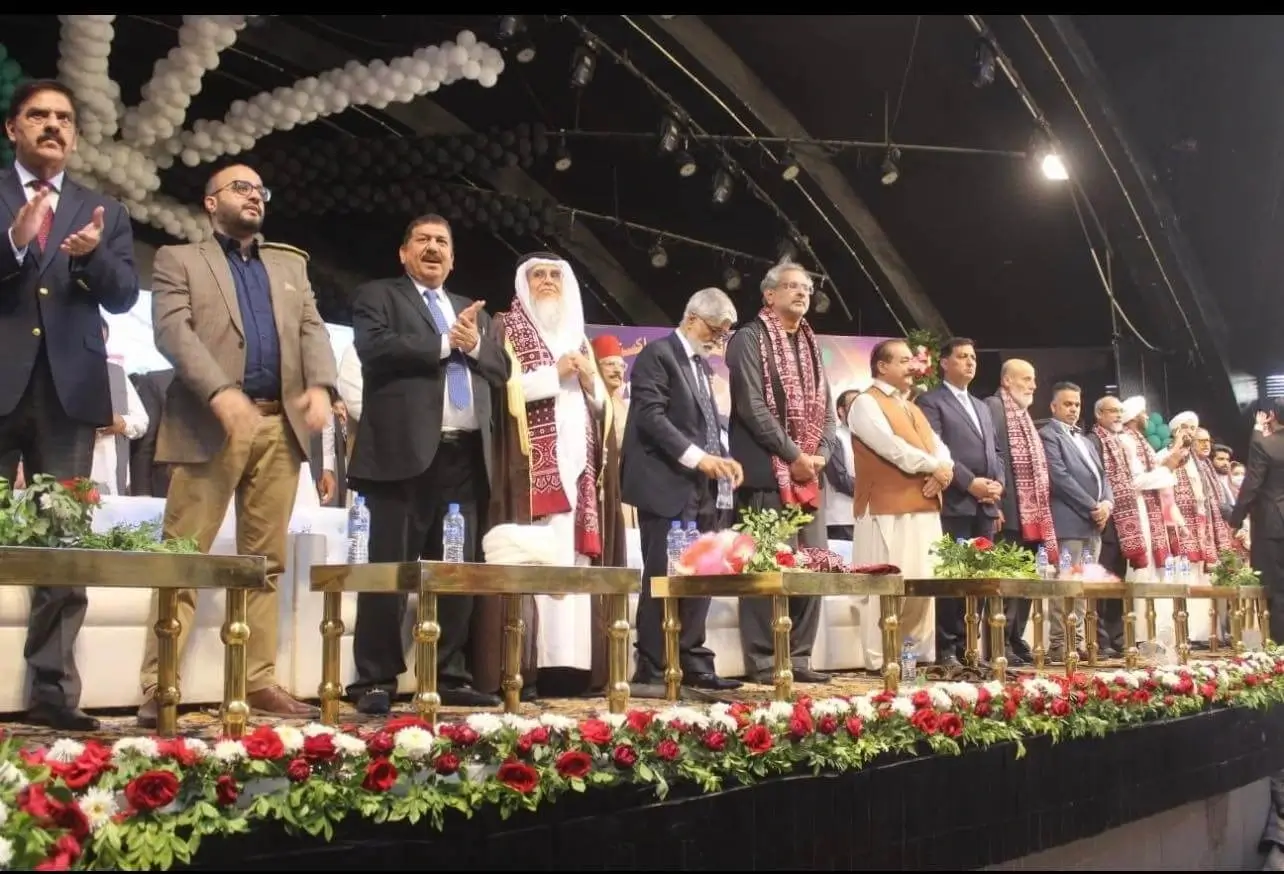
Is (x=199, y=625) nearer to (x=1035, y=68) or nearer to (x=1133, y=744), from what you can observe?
(x=1133, y=744)

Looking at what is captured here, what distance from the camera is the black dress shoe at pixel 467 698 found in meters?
3.79

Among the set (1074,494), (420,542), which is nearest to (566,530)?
(420,542)

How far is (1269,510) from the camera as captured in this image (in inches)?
308

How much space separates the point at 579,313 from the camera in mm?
4539

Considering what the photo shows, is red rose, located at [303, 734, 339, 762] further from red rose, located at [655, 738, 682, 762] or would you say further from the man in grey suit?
the man in grey suit

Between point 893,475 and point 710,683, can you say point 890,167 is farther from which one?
point 710,683

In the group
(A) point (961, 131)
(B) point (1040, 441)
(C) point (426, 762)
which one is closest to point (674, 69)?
(A) point (961, 131)

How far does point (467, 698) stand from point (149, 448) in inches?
124

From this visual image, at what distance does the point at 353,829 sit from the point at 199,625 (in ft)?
5.66

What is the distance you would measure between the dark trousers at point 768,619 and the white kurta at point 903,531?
1.75 ft

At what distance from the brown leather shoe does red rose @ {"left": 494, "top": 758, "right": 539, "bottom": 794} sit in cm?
106

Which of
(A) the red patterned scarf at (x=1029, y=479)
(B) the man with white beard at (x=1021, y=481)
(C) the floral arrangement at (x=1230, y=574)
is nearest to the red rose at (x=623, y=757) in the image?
(B) the man with white beard at (x=1021, y=481)

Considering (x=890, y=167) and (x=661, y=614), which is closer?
(x=661, y=614)

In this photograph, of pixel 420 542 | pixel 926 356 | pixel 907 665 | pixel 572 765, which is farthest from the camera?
pixel 926 356
